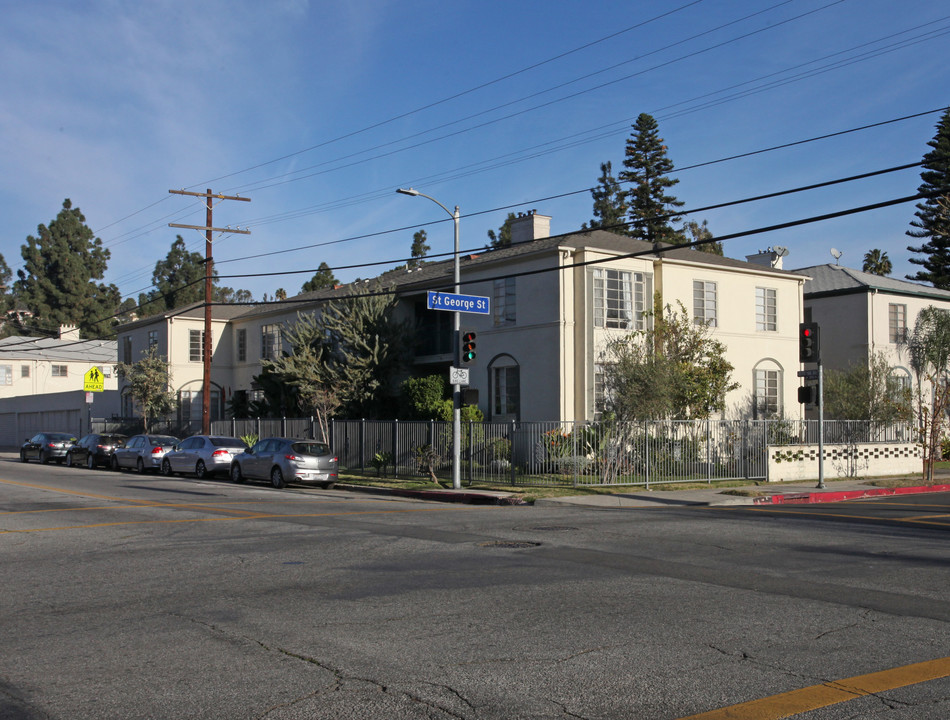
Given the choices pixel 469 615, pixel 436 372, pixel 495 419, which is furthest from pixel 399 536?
pixel 436 372

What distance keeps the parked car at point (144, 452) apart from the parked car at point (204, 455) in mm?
942

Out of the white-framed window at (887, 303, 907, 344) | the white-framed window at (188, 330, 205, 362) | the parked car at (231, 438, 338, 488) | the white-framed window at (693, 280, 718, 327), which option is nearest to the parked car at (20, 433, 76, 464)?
the white-framed window at (188, 330, 205, 362)

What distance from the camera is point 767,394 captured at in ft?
109

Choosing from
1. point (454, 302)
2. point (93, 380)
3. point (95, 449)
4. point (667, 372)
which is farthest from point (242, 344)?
point (667, 372)

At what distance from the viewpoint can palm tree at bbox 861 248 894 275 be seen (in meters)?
63.3

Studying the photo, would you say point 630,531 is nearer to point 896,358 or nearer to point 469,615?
point 469,615

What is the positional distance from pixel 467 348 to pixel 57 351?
5787cm

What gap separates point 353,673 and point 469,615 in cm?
202

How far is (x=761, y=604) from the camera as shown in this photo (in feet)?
27.9

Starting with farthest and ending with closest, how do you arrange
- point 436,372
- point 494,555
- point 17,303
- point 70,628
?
1. point 17,303
2. point 436,372
3. point 494,555
4. point 70,628

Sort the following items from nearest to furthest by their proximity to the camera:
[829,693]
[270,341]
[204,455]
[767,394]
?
1. [829,693]
2. [204,455]
3. [767,394]
4. [270,341]

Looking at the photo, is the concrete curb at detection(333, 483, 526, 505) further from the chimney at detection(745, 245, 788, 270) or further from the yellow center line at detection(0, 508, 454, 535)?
the chimney at detection(745, 245, 788, 270)

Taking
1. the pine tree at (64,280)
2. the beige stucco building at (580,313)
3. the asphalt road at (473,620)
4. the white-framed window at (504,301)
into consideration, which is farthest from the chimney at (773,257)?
the pine tree at (64,280)

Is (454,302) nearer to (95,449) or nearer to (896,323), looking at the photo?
(95,449)
